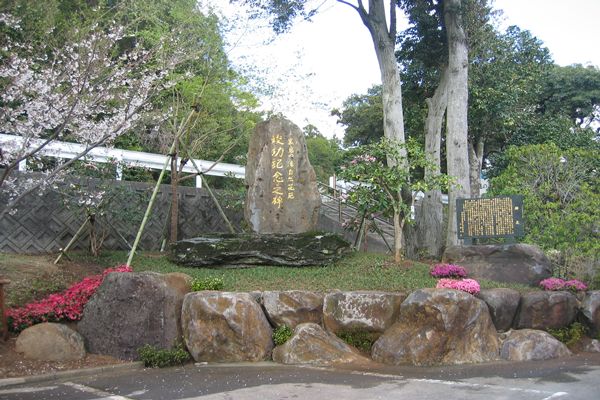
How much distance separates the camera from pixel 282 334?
8.90 metres

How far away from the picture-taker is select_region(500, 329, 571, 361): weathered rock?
8.59 metres

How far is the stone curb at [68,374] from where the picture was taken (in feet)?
23.8

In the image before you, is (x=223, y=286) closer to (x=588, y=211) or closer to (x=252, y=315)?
(x=252, y=315)

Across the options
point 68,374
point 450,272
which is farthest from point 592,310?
point 68,374

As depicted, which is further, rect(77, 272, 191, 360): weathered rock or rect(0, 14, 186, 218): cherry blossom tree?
rect(0, 14, 186, 218): cherry blossom tree

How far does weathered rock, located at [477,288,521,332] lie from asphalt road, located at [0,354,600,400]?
3.62 feet

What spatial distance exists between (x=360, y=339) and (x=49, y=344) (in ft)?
15.8

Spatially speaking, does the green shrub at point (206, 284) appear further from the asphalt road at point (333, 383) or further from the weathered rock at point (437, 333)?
the weathered rock at point (437, 333)

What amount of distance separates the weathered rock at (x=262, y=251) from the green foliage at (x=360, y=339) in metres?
2.73

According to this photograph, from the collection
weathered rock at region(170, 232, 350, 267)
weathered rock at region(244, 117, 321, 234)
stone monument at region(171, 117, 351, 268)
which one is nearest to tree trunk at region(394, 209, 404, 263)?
stone monument at region(171, 117, 351, 268)

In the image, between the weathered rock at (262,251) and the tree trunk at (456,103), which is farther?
the tree trunk at (456,103)

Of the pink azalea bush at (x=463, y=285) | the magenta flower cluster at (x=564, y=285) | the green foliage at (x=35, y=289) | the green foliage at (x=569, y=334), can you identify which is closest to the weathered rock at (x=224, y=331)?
the green foliage at (x=35, y=289)

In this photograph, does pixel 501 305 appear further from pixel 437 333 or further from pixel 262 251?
pixel 262 251

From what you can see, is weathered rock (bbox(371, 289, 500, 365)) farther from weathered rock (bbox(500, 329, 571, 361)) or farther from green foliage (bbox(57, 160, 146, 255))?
green foliage (bbox(57, 160, 146, 255))
